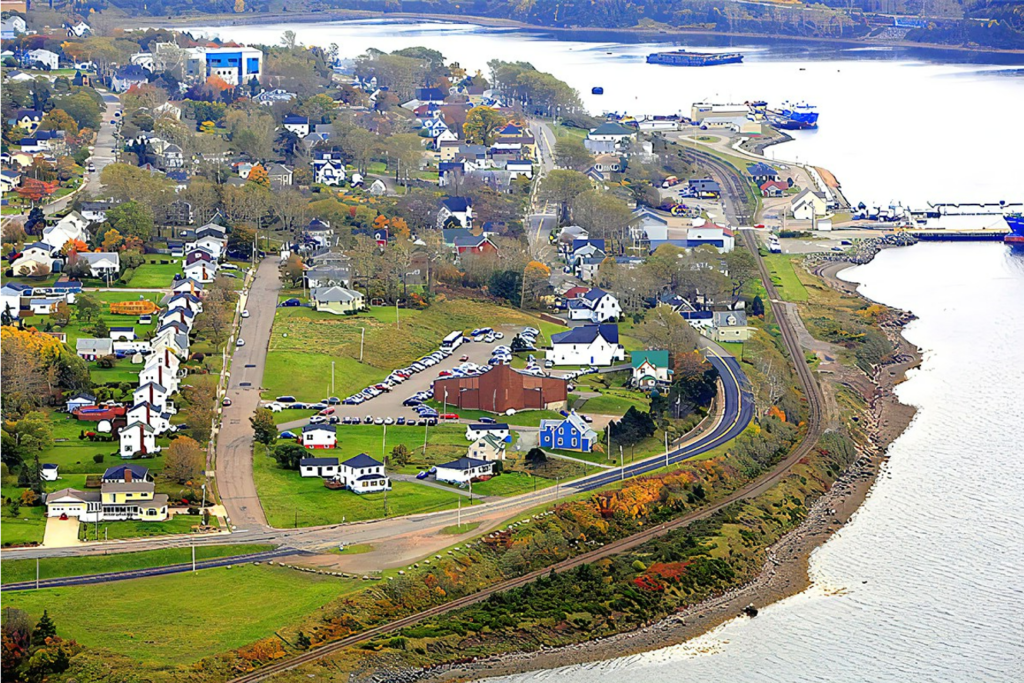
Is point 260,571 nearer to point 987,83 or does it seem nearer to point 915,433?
point 915,433

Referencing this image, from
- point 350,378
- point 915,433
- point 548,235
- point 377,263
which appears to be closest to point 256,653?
point 350,378

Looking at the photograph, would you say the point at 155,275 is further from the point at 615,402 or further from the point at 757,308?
the point at 757,308

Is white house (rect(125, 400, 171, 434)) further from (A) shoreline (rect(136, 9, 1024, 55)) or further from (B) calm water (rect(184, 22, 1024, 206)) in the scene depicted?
(A) shoreline (rect(136, 9, 1024, 55))

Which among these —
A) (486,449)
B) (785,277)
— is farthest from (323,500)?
(785,277)

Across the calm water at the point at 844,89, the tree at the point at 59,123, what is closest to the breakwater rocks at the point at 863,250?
the calm water at the point at 844,89

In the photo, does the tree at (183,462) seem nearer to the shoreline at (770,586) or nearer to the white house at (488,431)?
the white house at (488,431)

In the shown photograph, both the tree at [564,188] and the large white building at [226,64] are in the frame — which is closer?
the tree at [564,188]

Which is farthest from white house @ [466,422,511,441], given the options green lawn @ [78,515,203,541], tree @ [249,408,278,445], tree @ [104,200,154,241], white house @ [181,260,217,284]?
tree @ [104,200,154,241]
